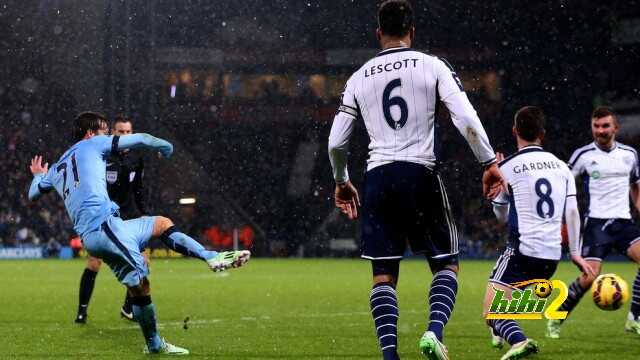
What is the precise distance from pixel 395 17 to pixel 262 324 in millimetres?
5128

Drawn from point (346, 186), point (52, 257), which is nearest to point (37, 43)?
point (52, 257)

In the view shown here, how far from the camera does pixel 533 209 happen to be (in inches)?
280

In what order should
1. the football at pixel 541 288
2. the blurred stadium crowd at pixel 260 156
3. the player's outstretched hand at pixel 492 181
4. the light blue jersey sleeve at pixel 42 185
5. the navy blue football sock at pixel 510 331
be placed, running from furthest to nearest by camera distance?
1. the blurred stadium crowd at pixel 260 156
2. the light blue jersey sleeve at pixel 42 185
3. the football at pixel 541 288
4. the navy blue football sock at pixel 510 331
5. the player's outstretched hand at pixel 492 181

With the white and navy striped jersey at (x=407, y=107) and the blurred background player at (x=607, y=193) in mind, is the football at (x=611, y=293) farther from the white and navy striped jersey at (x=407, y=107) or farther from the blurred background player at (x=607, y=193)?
the white and navy striped jersey at (x=407, y=107)

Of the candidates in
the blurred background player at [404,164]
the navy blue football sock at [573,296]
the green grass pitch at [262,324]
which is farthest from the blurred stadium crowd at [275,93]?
the blurred background player at [404,164]

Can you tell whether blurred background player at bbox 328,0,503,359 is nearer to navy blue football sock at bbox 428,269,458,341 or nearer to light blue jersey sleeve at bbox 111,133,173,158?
navy blue football sock at bbox 428,269,458,341

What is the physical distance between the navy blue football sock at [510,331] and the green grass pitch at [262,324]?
44 centimetres

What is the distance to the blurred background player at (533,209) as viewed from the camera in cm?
705

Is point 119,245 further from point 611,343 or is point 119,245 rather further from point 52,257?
point 52,257

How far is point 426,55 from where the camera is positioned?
5.41m

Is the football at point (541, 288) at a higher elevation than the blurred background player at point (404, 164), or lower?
lower

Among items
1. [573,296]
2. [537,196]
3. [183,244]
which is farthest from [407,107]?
[573,296]

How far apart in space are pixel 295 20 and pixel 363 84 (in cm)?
4152

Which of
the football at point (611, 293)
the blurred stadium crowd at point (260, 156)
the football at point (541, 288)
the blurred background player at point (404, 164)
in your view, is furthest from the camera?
the blurred stadium crowd at point (260, 156)
